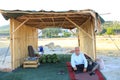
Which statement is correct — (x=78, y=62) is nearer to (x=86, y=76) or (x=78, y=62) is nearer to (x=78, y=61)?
(x=78, y=61)

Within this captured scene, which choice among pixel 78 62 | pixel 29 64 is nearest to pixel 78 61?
pixel 78 62

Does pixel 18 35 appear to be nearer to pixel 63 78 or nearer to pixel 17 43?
pixel 17 43

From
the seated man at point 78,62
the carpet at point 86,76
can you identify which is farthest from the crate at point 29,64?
the carpet at point 86,76

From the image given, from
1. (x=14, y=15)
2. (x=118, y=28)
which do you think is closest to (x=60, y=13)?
(x=14, y=15)

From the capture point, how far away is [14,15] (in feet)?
37.0

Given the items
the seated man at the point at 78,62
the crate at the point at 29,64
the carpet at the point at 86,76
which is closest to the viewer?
the carpet at the point at 86,76

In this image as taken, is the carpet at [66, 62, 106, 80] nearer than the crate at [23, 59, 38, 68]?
Yes

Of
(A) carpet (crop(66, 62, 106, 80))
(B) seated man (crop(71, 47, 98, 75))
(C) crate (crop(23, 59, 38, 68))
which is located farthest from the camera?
(C) crate (crop(23, 59, 38, 68))

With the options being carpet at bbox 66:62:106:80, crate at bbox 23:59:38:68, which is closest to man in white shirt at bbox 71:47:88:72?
carpet at bbox 66:62:106:80

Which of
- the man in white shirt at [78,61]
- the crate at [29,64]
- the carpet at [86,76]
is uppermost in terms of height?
the man in white shirt at [78,61]

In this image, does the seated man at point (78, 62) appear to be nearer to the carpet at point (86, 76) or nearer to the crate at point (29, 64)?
the carpet at point (86, 76)

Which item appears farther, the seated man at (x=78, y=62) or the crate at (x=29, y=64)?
the crate at (x=29, y=64)

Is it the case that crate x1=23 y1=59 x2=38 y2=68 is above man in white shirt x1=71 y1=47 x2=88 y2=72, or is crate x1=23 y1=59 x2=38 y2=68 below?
below

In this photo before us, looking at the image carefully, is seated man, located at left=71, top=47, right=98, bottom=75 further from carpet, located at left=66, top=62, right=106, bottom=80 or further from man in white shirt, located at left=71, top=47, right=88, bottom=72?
carpet, located at left=66, top=62, right=106, bottom=80
